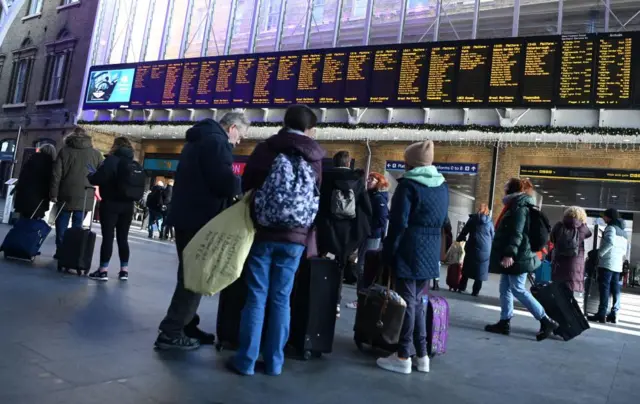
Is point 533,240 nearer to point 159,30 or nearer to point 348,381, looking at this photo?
point 348,381

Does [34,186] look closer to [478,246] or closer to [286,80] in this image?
[478,246]

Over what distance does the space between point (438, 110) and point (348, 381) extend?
11017mm

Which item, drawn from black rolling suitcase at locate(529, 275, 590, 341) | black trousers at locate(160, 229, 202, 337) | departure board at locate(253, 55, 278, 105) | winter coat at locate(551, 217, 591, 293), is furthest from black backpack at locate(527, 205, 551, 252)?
departure board at locate(253, 55, 278, 105)

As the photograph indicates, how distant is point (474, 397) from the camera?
3.03 metres

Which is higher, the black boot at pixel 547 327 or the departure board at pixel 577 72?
the departure board at pixel 577 72

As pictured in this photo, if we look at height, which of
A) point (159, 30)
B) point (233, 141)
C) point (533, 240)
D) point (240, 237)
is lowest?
point (240, 237)

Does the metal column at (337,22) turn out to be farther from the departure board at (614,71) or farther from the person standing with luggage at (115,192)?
the person standing with luggage at (115,192)

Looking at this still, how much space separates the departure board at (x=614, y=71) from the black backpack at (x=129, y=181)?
30.1ft

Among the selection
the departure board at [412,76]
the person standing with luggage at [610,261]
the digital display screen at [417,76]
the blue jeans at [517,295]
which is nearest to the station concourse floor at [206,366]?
the blue jeans at [517,295]

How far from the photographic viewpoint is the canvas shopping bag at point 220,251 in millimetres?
2967

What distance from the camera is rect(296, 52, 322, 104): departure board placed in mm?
13258

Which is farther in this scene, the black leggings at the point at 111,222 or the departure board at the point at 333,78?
the departure board at the point at 333,78

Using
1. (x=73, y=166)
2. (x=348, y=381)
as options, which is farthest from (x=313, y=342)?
(x=73, y=166)

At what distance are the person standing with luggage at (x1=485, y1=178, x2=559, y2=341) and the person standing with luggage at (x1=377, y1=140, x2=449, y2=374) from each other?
186 centimetres
